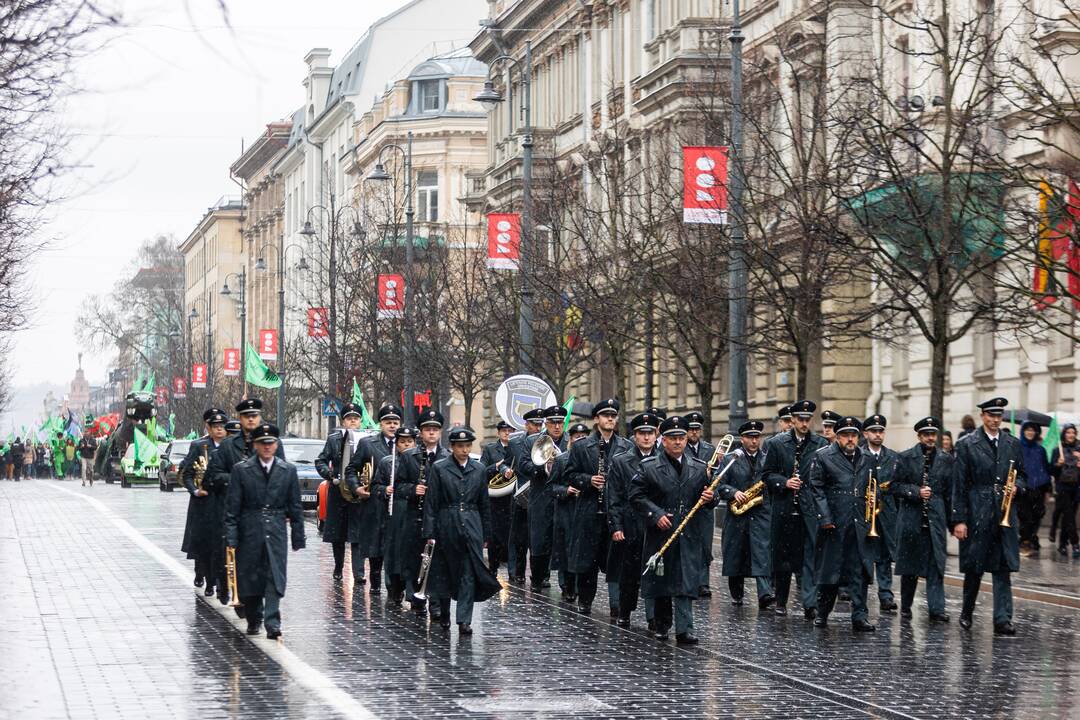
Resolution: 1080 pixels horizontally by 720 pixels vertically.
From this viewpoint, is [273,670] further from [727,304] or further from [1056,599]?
[727,304]

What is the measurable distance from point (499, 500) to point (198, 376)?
7358cm

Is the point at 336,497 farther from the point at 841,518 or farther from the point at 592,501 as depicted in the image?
the point at 841,518

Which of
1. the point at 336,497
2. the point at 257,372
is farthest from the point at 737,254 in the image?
the point at 257,372

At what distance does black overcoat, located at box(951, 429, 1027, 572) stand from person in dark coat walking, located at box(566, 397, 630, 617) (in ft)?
9.73

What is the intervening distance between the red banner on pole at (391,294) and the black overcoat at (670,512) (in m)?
32.5

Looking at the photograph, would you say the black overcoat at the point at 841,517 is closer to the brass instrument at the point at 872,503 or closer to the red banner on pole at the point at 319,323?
the brass instrument at the point at 872,503

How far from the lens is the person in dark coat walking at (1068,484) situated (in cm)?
2583

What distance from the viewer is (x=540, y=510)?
2086 cm

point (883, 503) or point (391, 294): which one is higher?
point (391, 294)

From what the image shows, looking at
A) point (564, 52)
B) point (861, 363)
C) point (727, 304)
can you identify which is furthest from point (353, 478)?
point (564, 52)

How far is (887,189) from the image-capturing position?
27391mm

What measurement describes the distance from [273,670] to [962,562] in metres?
6.02

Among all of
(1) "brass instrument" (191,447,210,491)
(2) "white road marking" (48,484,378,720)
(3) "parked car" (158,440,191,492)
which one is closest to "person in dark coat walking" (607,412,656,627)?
(2) "white road marking" (48,484,378,720)

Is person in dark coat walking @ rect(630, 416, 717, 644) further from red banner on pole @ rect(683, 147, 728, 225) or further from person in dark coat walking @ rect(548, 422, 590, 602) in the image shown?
red banner on pole @ rect(683, 147, 728, 225)
